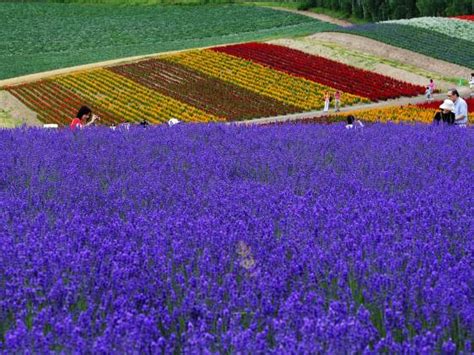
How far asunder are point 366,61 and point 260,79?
23.4 feet

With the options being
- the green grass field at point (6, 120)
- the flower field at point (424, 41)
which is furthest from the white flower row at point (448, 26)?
the green grass field at point (6, 120)

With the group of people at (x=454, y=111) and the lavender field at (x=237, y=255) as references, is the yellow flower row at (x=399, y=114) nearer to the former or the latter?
the group of people at (x=454, y=111)

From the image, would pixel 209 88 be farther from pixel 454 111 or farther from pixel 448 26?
pixel 454 111

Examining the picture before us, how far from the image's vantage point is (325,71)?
42.6 meters

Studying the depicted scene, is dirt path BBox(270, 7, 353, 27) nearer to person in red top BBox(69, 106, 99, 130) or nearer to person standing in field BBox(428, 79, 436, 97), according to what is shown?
person standing in field BBox(428, 79, 436, 97)

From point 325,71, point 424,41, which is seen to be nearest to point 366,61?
point 325,71

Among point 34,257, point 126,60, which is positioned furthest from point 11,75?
point 34,257

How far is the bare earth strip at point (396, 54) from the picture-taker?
4406 cm

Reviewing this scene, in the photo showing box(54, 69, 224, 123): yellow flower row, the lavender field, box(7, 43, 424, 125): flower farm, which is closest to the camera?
the lavender field

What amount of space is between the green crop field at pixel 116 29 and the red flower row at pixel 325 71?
11.0 metres

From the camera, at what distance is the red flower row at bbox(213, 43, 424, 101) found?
38.5 metres

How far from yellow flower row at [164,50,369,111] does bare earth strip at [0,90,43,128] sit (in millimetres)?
9641

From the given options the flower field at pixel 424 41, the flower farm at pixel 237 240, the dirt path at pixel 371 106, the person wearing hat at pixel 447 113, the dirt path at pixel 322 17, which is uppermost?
the flower farm at pixel 237 240

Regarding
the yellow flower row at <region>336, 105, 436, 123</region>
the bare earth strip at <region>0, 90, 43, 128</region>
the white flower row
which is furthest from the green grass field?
the white flower row
